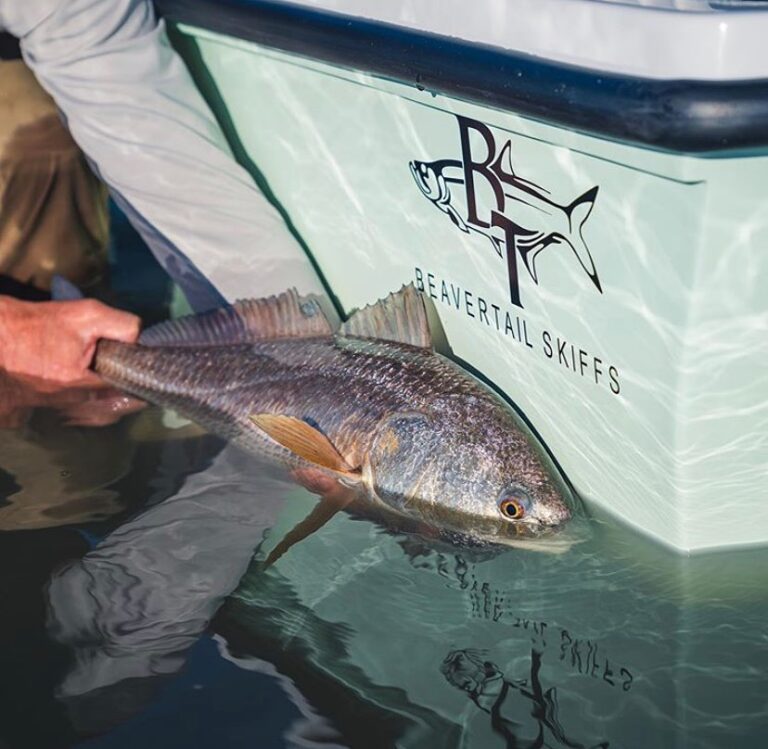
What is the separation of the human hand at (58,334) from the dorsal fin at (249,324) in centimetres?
11

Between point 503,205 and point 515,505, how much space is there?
26.9 inches

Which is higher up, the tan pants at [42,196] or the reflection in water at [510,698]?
the tan pants at [42,196]

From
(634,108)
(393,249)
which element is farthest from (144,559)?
(634,108)

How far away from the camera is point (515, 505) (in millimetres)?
2945

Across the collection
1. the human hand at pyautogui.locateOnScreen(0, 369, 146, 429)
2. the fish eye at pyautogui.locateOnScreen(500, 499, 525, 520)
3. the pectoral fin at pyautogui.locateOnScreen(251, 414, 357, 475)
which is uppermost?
the human hand at pyautogui.locateOnScreen(0, 369, 146, 429)

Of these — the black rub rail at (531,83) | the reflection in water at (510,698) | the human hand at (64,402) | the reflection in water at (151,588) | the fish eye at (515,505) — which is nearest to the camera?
the black rub rail at (531,83)

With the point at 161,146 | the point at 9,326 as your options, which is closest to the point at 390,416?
the point at 161,146

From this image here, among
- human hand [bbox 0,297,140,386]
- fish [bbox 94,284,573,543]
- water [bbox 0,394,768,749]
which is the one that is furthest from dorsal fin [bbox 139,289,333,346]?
water [bbox 0,394,768,749]

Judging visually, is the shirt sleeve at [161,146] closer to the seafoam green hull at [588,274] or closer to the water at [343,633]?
the seafoam green hull at [588,274]

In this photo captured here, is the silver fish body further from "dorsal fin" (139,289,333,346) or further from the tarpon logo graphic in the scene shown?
the tarpon logo graphic

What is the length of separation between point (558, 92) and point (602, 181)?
0.19 m

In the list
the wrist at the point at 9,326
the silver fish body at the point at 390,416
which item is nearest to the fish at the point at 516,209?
the silver fish body at the point at 390,416

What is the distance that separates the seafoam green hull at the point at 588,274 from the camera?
2.39m

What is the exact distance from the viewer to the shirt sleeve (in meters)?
3.53
